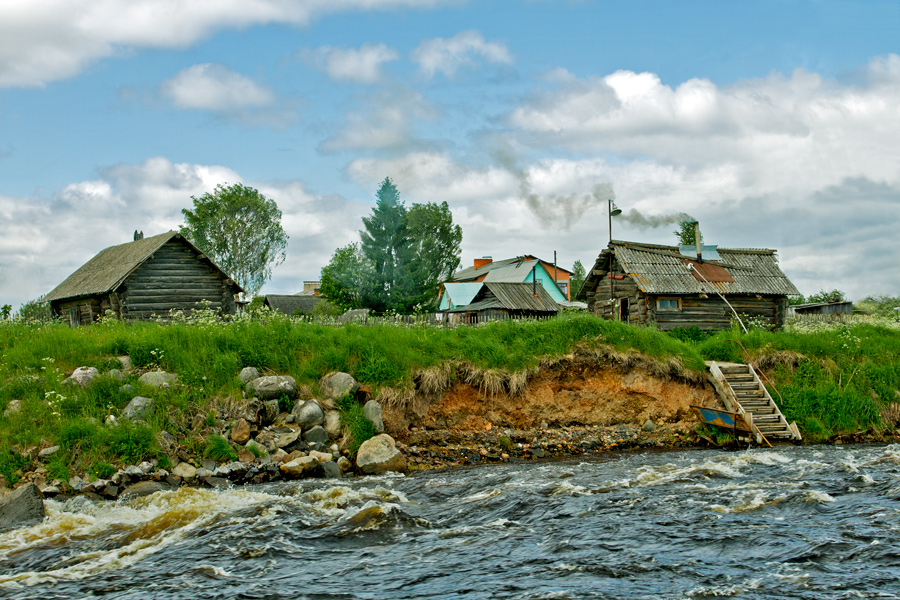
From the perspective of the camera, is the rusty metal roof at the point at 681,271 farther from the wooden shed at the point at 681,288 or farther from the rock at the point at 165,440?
the rock at the point at 165,440

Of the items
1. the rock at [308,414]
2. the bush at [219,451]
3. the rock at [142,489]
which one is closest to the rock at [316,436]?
the rock at [308,414]

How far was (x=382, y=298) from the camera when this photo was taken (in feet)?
144

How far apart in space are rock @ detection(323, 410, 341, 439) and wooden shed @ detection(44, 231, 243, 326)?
12.6 metres

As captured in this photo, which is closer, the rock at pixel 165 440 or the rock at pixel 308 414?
the rock at pixel 165 440

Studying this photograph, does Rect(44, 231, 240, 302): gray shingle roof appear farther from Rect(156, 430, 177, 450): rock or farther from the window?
the window

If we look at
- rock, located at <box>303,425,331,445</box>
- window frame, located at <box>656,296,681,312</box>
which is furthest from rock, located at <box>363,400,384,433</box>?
window frame, located at <box>656,296,681,312</box>

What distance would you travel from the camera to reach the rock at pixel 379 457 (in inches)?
483

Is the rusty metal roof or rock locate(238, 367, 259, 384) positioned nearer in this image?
rock locate(238, 367, 259, 384)

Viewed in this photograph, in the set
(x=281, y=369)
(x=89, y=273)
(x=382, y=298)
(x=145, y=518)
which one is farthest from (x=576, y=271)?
(x=145, y=518)

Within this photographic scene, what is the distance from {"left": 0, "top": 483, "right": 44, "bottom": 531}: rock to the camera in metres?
8.73

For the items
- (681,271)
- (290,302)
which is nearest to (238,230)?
(290,302)

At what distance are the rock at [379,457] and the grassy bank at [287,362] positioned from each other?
192 centimetres

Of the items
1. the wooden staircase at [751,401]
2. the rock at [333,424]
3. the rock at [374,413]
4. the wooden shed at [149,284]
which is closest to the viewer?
the rock at [333,424]

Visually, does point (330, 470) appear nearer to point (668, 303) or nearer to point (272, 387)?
point (272, 387)
